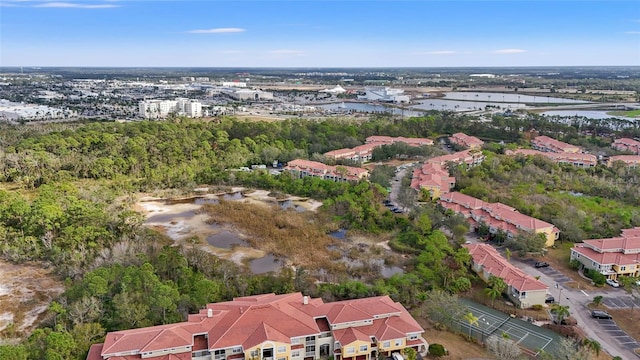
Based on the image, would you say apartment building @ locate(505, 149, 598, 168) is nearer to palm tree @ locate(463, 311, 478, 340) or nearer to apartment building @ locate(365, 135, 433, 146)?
apartment building @ locate(365, 135, 433, 146)

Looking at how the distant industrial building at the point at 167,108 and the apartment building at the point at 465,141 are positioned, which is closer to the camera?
the apartment building at the point at 465,141

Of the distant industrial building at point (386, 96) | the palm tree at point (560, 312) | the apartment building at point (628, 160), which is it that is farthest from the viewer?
the distant industrial building at point (386, 96)

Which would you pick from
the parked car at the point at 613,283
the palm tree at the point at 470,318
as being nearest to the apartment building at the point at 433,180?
the parked car at the point at 613,283

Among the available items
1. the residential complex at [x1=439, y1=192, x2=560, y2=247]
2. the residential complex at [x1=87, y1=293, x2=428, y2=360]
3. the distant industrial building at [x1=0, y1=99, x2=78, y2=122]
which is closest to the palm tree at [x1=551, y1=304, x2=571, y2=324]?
the residential complex at [x1=87, y1=293, x2=428, y2=360]

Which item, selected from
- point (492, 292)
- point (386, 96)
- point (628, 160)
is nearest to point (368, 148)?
point (628, 160)

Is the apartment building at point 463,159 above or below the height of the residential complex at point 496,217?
above

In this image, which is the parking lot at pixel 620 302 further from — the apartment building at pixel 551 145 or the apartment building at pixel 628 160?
the apartment building at pixel 551 145

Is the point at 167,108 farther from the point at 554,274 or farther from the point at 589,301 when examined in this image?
the point at 589,301
